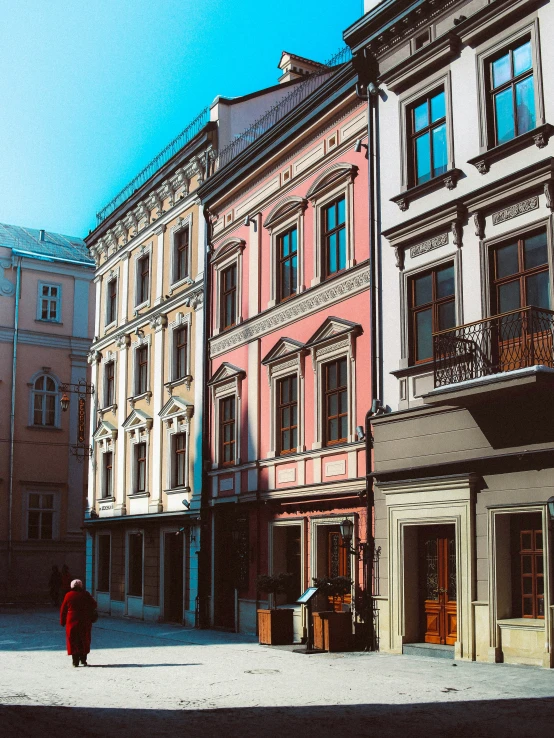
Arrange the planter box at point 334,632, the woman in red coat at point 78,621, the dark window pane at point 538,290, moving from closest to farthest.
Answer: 1. the dark window pane at point 538,290
2. the woman in red coat at point 78,621
3. the planter box at point 334,632

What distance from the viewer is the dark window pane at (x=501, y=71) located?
Answer: 16281mm

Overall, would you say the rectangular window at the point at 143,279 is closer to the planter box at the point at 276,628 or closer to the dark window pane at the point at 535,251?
the planter box at the point at 276,628

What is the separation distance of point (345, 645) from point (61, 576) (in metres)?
20.5

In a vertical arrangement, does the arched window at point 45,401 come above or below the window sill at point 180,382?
above

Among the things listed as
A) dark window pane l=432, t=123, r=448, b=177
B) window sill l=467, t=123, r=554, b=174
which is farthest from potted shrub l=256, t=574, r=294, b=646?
window sill l=467, t=123, r=554, b=174

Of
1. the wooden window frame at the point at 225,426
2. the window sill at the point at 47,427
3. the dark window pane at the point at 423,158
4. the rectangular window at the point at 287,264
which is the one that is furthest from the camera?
the window sill at the point at 47,427

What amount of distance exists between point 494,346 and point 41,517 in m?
29.9

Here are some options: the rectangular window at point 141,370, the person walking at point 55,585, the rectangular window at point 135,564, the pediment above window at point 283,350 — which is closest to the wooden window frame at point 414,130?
the pediment above window at point 283,350

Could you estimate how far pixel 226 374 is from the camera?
2522 centimetres

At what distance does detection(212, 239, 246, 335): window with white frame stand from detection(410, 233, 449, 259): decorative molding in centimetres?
795

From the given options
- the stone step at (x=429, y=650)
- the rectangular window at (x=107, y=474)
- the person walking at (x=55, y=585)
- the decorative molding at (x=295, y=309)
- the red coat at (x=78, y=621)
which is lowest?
the person walking at (x=55, y=585)

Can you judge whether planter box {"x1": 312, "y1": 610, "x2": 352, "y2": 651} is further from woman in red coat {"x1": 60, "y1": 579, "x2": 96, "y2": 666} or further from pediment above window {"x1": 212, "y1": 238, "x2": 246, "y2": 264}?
pediment above window {"x1": 212, "y1": 238, "x2": 246, "y2": 264}

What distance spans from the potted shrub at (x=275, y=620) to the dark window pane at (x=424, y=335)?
585cm

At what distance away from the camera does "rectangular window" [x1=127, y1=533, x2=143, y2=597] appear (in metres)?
30.1
